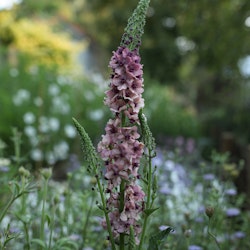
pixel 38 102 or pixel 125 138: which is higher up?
pixel 38 102

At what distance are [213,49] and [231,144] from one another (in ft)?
4.42

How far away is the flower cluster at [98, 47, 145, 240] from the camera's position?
1.35m

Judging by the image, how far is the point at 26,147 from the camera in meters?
6.37

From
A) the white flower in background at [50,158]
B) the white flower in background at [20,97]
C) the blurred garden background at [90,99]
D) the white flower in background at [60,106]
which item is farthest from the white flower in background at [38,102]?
the white flower in background at [50,158]

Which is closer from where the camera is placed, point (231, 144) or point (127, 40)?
point (127, 40)

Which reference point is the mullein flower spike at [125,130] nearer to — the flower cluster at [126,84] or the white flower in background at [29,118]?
the flower cluster at [126,84]

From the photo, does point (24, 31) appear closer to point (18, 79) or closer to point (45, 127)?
point (18, 79)

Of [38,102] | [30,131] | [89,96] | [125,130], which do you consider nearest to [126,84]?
[125,130]

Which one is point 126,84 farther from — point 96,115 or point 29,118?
point 96,115

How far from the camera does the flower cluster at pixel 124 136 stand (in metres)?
1.35

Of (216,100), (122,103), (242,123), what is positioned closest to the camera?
(122,103)

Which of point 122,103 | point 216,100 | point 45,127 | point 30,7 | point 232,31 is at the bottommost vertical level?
point 122,103

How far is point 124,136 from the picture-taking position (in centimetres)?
136

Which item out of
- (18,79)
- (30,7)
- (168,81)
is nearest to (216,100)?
(168,81)
